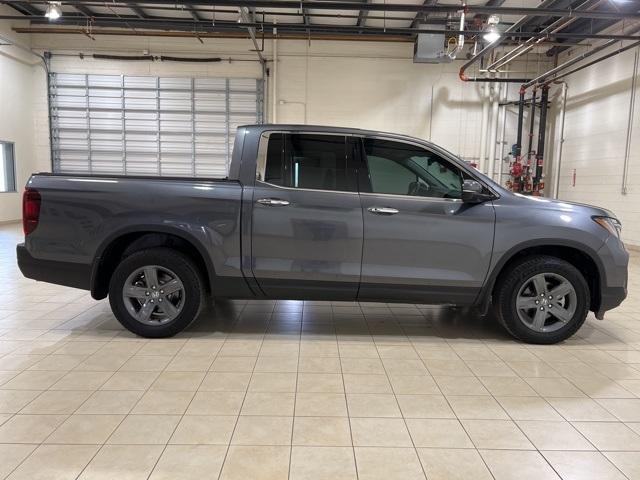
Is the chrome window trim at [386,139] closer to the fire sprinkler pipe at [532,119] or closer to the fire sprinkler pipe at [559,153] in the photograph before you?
the fire sprinkler pipe at [532,119]

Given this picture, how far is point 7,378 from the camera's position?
10.3ft

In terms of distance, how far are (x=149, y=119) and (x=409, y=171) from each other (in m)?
12.6

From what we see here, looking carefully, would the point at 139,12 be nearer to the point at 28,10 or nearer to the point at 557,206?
the point at 28,10

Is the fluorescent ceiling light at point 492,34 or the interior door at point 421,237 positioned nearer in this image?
the interior door at point 421,237

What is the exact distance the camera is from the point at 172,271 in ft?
12.5

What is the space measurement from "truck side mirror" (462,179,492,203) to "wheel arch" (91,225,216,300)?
227 cm

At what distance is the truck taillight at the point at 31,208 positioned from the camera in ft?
12.3

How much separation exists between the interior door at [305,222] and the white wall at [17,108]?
13333 millimetres

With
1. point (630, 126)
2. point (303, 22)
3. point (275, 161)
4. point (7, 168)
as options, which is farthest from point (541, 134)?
point (7, 168)

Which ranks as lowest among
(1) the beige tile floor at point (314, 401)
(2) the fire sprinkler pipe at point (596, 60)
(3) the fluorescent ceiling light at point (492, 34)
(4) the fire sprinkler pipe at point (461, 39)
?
(1) the beige tile floor at point (314, 401)

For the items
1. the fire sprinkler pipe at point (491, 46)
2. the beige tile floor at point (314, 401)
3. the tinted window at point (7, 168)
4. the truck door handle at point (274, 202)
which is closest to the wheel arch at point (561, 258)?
the beige tile floor at point (314, 401)

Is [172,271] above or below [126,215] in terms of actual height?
below

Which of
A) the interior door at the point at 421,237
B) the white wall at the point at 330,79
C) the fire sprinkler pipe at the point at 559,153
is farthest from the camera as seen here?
the white wall at the point at 330,79

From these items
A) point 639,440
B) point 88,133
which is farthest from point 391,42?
point 639,440
